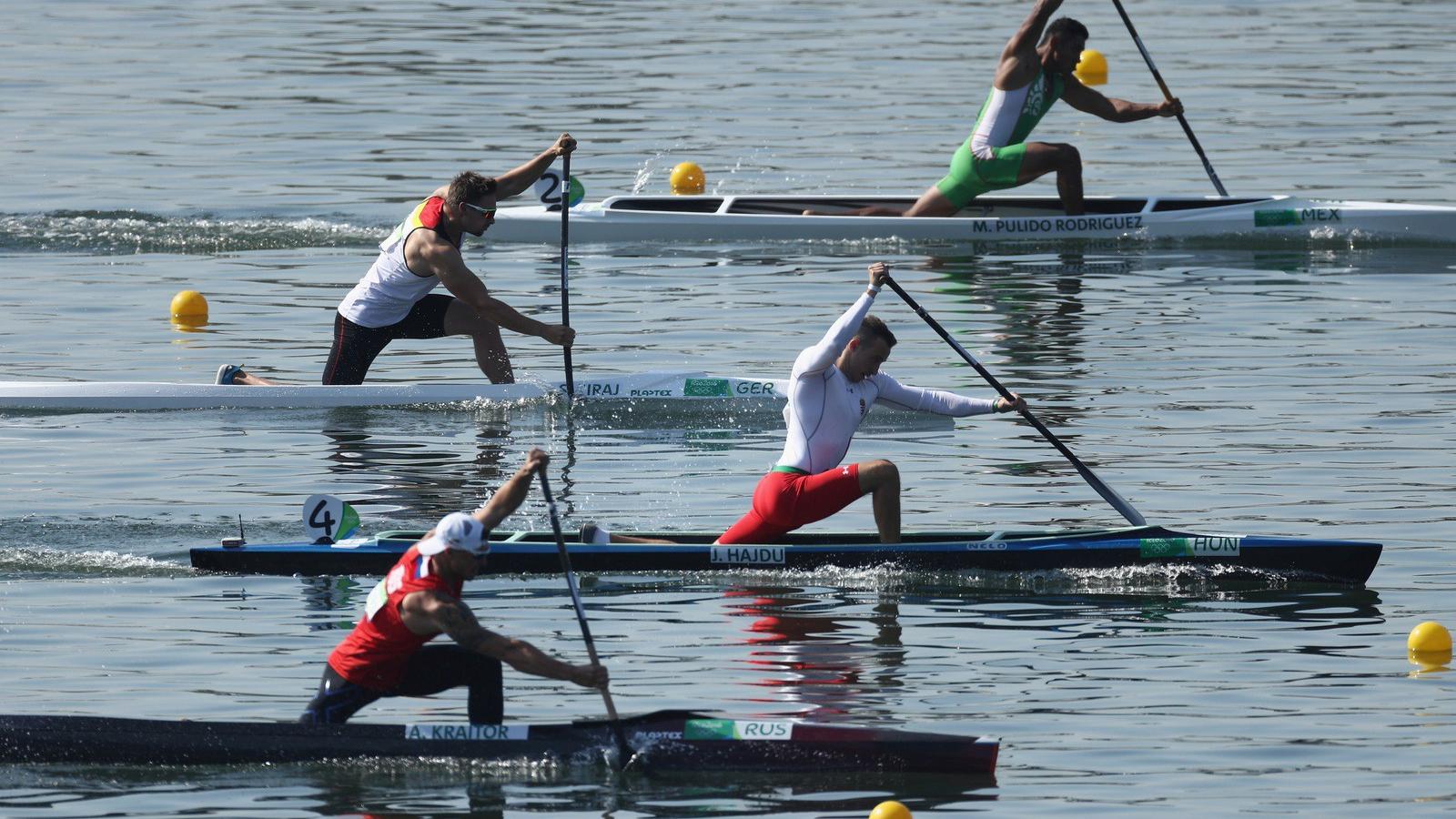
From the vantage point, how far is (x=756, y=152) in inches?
995

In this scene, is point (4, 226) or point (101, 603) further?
point (4, 226)

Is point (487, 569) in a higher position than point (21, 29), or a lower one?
lower

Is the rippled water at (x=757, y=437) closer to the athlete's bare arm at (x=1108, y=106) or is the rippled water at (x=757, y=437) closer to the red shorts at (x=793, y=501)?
the red shorts at (x=793, y=501)

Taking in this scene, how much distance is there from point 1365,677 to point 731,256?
11.4 m

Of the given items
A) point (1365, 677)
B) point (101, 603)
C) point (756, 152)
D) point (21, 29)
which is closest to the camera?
point (1365, 677)

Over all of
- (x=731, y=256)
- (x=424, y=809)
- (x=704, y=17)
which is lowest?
(x=424, y=809)

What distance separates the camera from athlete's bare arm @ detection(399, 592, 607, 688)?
28.0ft

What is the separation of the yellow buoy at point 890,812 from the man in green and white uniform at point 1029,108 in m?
11.0

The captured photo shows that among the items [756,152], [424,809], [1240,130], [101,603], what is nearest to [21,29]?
[756,152]

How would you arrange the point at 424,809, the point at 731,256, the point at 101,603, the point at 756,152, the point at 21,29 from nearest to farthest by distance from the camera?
the point at 424,809
the point at 101,603
the point at 731,256
the point at 756,152
the point at 21,29

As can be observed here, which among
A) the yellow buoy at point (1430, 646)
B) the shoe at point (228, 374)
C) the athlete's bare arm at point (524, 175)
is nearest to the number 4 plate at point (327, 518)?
the athlete's bare arm at point (524, 175)

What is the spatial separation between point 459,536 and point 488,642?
387 millimetres

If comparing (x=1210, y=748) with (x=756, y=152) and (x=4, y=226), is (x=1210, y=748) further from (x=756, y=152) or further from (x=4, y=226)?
(x=756, y=152)

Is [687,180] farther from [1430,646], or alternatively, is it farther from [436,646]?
[436,646]
